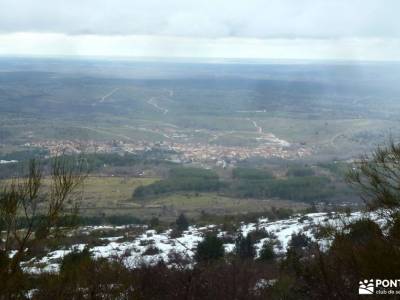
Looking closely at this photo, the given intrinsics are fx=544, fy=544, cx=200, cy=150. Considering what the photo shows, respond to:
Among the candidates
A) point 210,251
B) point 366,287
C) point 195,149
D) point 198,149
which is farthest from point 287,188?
point 366,287

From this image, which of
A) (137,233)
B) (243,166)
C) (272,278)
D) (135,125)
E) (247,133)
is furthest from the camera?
(135,125)

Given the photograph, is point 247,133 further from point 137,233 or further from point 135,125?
point 137,233

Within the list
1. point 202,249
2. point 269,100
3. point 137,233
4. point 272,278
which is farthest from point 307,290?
point 269,100

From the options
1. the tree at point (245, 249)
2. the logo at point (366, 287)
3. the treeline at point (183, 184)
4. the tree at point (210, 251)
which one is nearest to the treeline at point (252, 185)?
the treeline at point (183, 184)

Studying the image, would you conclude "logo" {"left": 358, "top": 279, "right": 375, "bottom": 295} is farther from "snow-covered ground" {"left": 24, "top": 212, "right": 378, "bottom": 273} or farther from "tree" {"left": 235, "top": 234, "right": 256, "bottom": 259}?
"tree" {"left": 235, "top": 234, "right": 256, "bottom": 259}

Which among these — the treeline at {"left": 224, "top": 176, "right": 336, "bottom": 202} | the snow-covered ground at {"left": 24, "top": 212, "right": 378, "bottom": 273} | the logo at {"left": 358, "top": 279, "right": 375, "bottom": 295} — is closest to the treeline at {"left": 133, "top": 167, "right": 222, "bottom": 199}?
the treeline at {"left": 224, "top": 176, "right": 336, "bottom": 202}

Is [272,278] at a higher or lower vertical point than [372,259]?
lower

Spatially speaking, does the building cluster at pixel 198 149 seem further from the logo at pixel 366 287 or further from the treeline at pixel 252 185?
the logo at pixel 366 287

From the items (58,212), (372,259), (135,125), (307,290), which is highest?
(58,212)
